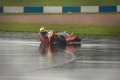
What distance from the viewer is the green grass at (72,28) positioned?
43.4 ft

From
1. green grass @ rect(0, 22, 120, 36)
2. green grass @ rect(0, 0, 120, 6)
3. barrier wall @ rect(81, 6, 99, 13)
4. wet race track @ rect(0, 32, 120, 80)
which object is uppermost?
green grass @ rect(0, 0, 120, 6)

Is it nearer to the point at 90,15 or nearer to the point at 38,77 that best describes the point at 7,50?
the point at 38,77

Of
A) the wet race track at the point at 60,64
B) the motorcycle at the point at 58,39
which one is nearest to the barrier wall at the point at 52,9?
the motorcycle at the point at 58,39

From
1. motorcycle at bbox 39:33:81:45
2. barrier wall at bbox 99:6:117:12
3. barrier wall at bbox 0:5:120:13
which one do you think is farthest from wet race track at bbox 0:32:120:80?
barrier wall at bbox 0:5:120:13

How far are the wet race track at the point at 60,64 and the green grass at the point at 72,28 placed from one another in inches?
145

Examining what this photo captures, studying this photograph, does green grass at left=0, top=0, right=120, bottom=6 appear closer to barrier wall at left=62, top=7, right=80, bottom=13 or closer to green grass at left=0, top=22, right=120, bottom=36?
barrier wall at left=62, top=7, right=80, bottom=13

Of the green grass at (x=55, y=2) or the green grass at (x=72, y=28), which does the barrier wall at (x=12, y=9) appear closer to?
the green grass at (x=55, y=2)

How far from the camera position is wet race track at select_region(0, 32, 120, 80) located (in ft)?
17.9

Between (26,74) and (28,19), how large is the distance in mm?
8736

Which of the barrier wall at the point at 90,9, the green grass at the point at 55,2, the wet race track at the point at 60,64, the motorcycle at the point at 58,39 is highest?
the green grass at the point at 55,2

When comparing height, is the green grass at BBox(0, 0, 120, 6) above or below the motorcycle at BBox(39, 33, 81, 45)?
above

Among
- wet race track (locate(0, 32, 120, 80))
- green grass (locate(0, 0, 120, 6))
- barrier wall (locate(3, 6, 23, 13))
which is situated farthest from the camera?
barrier wall (locate(3, 6, 23, 13))

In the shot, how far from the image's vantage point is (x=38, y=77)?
536 centimetres

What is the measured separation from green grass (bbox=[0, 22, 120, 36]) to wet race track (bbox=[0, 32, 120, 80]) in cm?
369
